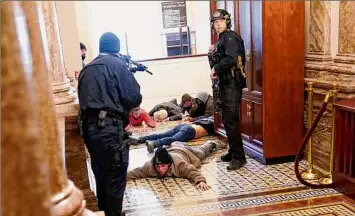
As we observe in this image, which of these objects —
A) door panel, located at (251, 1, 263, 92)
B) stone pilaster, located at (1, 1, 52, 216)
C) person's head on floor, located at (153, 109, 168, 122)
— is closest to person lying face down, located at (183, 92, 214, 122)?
person's head on floor, located at (153, 109, 168, 122)

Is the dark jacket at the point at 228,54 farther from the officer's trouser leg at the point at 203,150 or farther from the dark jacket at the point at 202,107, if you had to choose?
the dark jacket at the point at 202,107

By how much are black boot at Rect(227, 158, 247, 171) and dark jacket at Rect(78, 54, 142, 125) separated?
1769 mm

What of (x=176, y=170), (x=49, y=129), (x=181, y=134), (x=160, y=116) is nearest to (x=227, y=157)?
(x=176, y=170)

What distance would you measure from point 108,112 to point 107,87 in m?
0.17

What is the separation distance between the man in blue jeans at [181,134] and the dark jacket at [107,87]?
2.30 m

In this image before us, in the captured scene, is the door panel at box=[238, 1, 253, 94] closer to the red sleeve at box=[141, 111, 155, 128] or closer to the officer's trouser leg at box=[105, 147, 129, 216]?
the officer's trouser leg at box=[105, 147, 129, 216]

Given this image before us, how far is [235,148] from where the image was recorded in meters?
4.32

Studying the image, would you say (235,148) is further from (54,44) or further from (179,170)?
(54,44)

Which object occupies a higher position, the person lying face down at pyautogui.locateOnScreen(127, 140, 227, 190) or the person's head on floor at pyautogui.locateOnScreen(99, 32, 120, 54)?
the person's head on floor at pyautogui.locateOnScreen(99, 32, 120, 54)

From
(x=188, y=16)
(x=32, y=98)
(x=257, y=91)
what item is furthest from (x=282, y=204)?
(x=188, y=16)

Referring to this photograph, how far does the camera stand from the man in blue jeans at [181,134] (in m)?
5.21

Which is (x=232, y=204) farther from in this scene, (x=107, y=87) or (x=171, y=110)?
(x=171, y=110)

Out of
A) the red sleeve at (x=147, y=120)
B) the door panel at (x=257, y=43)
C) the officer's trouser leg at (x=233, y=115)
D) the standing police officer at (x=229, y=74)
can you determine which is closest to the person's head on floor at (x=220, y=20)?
the standing police officer at (x=229, y=74)

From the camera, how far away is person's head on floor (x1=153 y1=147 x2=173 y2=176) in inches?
159
